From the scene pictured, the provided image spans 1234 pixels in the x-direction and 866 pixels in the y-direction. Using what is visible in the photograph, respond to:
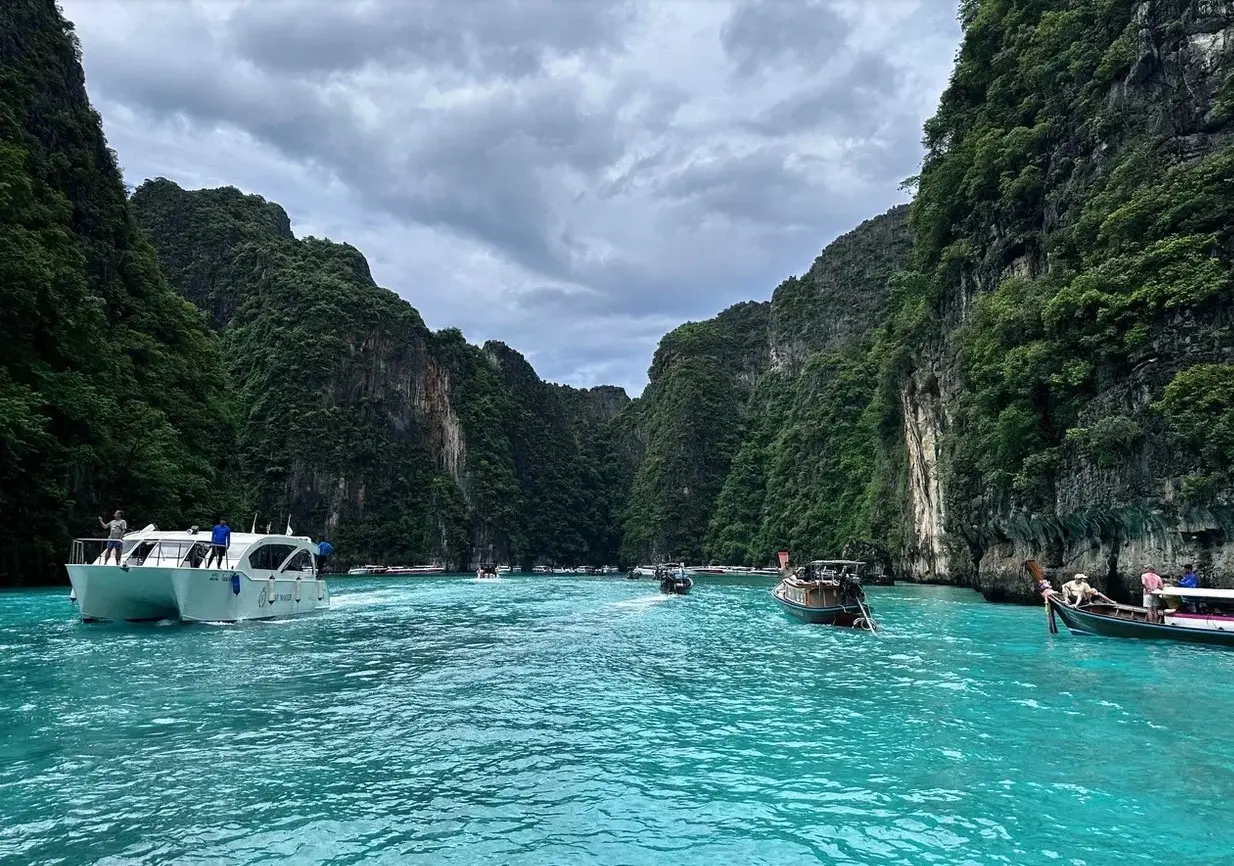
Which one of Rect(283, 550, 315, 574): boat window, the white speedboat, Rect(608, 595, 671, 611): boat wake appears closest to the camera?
the white speedboat

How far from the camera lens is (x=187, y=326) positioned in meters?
50.8

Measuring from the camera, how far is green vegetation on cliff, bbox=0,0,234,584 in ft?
105

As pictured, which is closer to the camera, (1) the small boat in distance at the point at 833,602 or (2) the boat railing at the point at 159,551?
(2) the boat railing at the point at 159,551

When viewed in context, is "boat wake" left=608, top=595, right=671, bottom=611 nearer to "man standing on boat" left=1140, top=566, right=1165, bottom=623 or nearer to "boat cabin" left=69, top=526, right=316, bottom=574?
"boat cabin" left=69, top=526, right=316, bottom=574

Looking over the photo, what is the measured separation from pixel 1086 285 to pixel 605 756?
27.6 m

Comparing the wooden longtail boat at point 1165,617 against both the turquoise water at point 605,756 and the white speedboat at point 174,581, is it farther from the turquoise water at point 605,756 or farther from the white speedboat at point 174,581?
the white speedboat at point 174,581

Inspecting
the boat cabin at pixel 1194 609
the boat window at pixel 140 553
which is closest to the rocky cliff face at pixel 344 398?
the boat window at pixel 140 553

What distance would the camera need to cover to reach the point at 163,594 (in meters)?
21.2

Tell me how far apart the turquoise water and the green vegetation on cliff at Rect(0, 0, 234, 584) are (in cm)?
1921

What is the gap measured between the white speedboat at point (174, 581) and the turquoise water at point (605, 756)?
252 cm

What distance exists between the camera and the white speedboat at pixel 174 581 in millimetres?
20438

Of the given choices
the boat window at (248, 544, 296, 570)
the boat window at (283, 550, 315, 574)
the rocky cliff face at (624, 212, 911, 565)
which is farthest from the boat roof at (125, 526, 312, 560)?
the rocky cliff face at (624, 212, 911, 565)

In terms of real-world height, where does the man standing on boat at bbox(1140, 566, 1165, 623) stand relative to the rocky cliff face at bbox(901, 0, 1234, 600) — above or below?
below

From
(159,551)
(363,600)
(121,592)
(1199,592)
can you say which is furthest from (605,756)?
(363,600)
